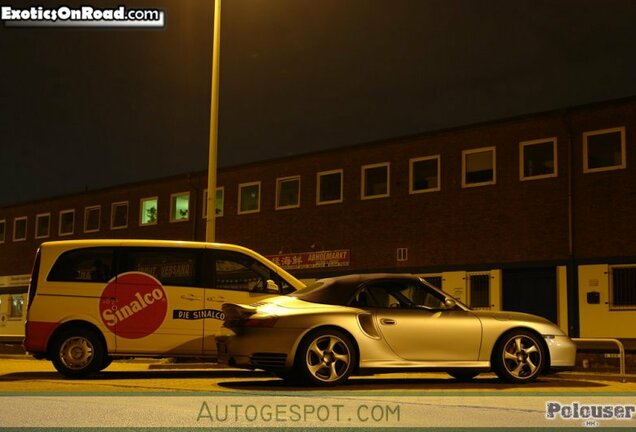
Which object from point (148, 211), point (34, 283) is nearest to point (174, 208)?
point (148, 211)

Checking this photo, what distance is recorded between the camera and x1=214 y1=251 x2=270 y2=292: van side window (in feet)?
46.1

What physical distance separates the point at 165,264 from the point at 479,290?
1735 centimetres

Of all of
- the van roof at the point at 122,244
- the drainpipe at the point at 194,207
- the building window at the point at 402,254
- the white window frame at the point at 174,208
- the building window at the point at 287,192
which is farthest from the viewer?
the white window frame at the point at 174,208

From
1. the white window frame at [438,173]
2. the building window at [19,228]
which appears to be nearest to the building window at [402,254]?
the white window frame at [438,173]

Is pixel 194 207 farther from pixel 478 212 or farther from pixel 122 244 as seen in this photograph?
pixel 122 244

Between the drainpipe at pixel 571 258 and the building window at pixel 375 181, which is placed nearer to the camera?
the drainpipe at pixel 571 258

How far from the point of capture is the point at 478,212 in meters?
29.8

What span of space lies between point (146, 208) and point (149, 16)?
2272 centimetres

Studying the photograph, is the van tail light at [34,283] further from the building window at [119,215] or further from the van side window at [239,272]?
the building window at [119,215]

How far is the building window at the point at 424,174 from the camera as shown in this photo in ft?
102

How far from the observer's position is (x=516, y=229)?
2875cm

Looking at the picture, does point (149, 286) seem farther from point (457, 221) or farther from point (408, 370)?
point (457, 221)
